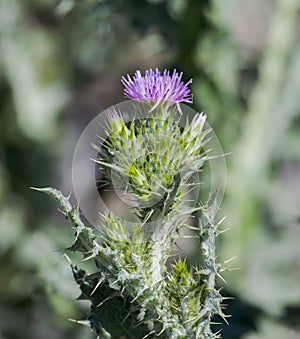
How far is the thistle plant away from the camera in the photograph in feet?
5.08

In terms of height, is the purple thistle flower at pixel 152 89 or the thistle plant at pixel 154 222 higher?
the purple thistle flower at pixel 152 89

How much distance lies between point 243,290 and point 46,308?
2.39 ft

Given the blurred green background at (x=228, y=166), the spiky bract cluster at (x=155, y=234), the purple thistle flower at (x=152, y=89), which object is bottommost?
the spiky bract cluster at (x=155, y=234)

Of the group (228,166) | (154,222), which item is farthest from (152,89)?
(228,166)

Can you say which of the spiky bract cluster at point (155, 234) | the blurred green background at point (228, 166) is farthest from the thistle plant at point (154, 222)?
the blurred green background at point (228, 166)

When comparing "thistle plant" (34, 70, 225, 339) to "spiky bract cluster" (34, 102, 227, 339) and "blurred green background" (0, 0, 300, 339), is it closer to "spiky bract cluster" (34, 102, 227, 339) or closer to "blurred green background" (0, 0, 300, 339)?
"spiky bract cluster" (34, 102, 227, 339)

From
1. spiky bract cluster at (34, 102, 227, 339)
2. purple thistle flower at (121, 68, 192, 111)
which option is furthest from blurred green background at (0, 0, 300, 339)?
purple thistle flower at (121, 68, 192, 111)

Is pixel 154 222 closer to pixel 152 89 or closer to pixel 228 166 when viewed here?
pixel 152 89

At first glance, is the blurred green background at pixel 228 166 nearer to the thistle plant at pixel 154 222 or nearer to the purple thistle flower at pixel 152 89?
the thistle plant at pixel 154 222

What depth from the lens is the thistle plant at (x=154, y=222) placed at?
5.08 ft

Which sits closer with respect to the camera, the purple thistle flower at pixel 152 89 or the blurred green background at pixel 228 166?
the purple thistle flower at pixel 152 89

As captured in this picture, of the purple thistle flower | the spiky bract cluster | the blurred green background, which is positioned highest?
the blurred green background

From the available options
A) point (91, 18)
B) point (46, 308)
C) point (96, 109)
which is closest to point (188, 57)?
point (91, 18)

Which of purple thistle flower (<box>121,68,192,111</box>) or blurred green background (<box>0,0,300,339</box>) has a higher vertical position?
blurred green background (<box>0,0,300,339</box>)
